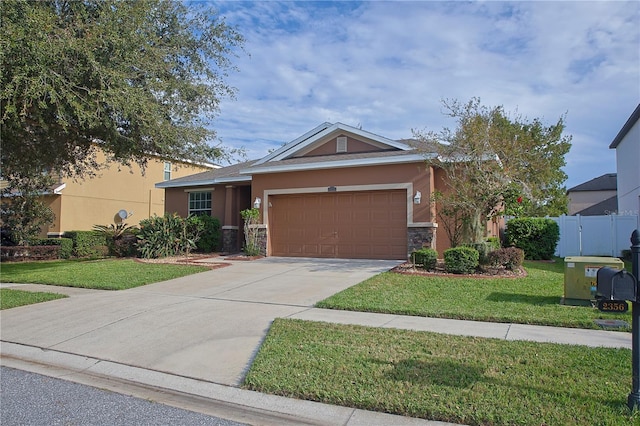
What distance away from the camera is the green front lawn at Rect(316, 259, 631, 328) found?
7.21 meters

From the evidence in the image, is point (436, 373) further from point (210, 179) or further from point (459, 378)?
point (210, 179)

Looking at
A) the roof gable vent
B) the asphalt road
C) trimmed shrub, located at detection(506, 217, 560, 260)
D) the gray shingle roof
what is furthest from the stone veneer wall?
the gray shingle roof

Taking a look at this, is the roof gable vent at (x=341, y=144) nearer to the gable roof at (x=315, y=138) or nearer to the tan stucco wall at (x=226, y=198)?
the gable roof at (x=315, y=138)

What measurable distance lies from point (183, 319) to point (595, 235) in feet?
57.6

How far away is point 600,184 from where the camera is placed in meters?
39.9

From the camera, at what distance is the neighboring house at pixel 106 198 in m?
22.9

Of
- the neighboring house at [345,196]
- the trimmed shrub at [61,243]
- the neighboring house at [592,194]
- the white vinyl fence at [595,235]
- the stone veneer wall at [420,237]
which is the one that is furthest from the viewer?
the neighboring house at [592,194]

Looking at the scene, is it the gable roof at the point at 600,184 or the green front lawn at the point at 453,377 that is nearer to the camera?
the green front lawn at the point at 453,377

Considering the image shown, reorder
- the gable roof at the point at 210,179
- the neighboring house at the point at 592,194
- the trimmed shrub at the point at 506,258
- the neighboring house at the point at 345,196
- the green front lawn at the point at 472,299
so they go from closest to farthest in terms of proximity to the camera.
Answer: the green front lawn at the point at 472,299 < the trimmed shrub at the point at 506,258 < the neighboring house at the point at 345,196 < the gable roof at the point at 210,179 < the neighboring house at the point at 592,194

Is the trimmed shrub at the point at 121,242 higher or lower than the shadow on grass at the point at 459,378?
higher

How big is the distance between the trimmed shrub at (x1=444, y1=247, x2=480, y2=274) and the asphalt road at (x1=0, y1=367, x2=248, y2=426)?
8.28m

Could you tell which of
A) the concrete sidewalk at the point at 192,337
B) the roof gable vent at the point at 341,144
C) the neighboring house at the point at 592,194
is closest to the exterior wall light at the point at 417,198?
the roof gable vent at the point at 341,144

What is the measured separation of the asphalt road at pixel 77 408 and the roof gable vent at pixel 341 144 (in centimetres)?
1285

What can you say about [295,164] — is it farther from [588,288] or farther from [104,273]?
[588,288]
